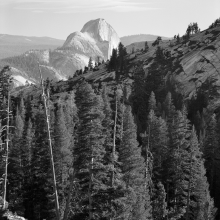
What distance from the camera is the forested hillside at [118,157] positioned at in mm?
22969

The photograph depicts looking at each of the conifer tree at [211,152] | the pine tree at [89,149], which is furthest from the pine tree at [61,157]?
the conifer tree at [211,152]

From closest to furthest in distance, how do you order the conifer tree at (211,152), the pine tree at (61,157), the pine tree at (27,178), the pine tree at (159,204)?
the pine tree at (159,204) < the pine tree at (61,157) < the pine tree at (27,178) < the conifer tree at (211,152)

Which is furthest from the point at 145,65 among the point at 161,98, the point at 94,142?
the point at 94,142

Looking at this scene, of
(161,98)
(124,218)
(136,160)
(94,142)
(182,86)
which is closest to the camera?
(124,218)

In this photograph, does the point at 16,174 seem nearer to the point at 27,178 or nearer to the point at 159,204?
the point at 27,178

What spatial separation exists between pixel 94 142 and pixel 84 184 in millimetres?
3455

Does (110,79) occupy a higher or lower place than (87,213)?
higher

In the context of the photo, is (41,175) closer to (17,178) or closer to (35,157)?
(35,157)

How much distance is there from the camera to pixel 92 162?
23.2m

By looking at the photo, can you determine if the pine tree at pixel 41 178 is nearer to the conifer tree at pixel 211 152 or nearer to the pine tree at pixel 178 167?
the pine tree at pixel 178 167

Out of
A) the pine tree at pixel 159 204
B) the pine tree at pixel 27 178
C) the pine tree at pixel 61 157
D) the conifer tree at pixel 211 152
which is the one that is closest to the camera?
the pine tree at pixel 159 204

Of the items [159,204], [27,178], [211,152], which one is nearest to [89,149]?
[159,204]

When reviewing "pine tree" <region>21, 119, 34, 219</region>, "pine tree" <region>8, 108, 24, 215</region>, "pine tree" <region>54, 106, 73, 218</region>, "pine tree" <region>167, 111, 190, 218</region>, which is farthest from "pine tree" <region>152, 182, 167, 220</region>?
"pine tree" <region>8, 108, 24, 215</region>

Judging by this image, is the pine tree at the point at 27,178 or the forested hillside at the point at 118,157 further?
the pine tree at the point at 27,178
